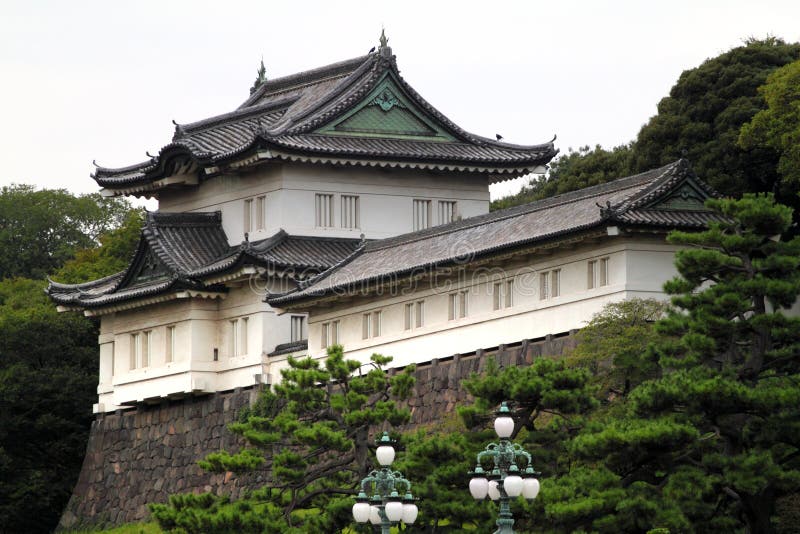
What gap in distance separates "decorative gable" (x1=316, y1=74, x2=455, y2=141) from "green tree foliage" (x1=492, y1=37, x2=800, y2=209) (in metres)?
5.96

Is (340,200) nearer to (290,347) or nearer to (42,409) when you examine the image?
(290,347)

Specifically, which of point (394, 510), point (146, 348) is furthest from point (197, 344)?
point (394, 510)

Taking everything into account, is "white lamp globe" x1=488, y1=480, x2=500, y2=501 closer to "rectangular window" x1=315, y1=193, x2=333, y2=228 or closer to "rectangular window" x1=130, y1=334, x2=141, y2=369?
"rectangular window" x1=315, y1=193, x2=333, y2=228

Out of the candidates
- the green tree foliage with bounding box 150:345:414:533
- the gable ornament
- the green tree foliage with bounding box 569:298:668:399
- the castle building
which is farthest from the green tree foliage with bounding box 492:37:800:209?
the green tree foliage with bounding box 150:345:414:533

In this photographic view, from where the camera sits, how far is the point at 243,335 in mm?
57812

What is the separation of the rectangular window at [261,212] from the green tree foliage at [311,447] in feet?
57.6

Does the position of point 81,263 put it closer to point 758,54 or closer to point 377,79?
point 377,79

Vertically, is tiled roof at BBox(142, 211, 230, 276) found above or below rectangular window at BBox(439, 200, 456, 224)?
below

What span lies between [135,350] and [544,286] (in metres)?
17.2

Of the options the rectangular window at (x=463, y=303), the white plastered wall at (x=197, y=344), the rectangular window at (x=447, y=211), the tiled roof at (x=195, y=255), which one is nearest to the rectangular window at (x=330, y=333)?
the white plastered wall at (x=197, y=344)

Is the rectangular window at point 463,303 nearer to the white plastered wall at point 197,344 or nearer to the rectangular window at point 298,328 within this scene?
the white plastered wall at point 197,344

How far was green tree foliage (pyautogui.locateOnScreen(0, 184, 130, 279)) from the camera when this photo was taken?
98250 mm

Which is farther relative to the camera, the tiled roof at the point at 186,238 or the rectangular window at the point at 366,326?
the tiled roof at the point at 186,238

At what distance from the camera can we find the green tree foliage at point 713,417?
34.7m
